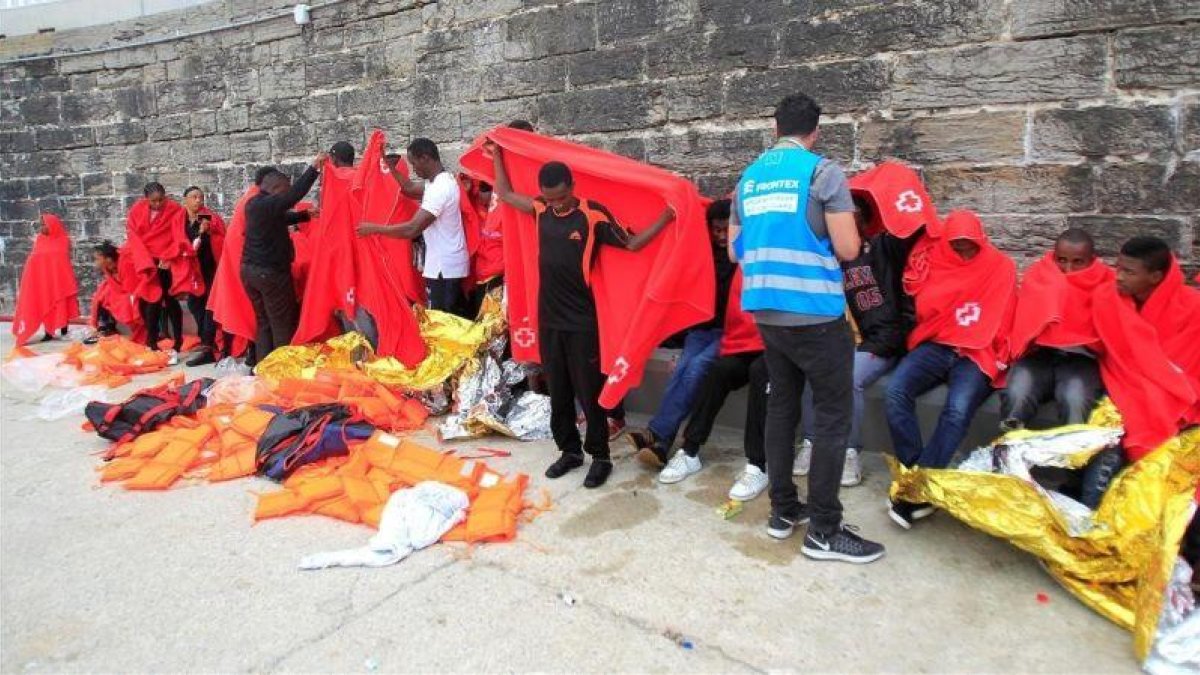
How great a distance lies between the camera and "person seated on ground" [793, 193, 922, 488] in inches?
160

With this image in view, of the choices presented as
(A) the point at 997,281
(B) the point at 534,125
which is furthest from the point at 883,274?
(B) the point at 534,125

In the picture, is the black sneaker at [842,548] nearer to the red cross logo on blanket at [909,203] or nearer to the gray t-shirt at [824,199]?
the gray t-shirt at [824,199]

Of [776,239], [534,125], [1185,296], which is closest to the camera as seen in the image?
[776,239]

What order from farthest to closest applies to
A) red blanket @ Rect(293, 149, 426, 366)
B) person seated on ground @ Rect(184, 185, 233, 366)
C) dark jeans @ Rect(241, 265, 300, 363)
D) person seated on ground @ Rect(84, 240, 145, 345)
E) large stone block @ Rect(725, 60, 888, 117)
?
person seated on ground @ Rect(84, 240, 145, 345) < person seated on ground @ Rect(184, 185, 233, 366) < dark jeans @ Rect(241, 265, 300, 363) < red blanket @ Rect(293, 149, 426, 366) < large stone block @ Rect(725, 60, 888, 117)

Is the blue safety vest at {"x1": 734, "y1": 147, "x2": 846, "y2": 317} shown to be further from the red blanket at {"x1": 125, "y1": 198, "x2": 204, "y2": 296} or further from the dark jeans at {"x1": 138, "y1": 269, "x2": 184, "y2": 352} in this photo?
the dark jeans at {"x1": 138, "y1": 269, "x2": 184, "y2": 352}

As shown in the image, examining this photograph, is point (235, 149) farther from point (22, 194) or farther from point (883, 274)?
point (883, 274)

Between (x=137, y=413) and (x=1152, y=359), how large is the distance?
17.6 feet

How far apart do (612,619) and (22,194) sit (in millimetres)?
→ 10521

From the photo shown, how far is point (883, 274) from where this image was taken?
13.6 ft

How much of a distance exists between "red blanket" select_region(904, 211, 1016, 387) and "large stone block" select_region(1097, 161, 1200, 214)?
2.41 ft

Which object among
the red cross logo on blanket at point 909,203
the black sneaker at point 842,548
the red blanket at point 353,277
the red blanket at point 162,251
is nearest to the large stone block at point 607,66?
the red blanket at point 353,277

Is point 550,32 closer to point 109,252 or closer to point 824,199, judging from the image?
point 824,199

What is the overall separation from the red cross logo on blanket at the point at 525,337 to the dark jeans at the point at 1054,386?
8.14 feet

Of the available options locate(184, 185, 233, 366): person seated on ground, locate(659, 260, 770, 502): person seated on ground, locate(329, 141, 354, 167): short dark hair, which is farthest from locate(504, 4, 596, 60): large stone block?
locate(184, 185, 233, 366): person seated on ground
